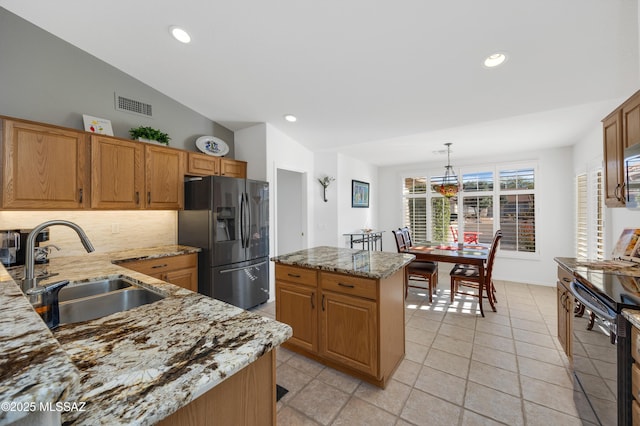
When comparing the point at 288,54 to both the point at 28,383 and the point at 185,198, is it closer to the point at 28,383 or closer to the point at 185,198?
the point at 185,198

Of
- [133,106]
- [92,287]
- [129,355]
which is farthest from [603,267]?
[133,106]

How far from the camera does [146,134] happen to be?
2998mm

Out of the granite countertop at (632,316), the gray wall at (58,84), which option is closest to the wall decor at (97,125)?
the gray wall at (58,84)

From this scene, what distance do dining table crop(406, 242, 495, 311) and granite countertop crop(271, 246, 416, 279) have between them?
1463mm

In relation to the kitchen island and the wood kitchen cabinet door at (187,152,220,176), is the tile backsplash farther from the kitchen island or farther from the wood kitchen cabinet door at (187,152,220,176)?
the kitchen island

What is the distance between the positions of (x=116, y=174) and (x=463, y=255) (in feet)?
13.8

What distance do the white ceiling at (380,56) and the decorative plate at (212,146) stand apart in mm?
446

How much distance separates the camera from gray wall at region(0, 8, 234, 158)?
2.35m

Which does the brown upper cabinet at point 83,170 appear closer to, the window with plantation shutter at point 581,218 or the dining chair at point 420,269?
the dining chair at point 420,269

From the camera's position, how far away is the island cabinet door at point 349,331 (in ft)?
6.20

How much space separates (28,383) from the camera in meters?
0.41

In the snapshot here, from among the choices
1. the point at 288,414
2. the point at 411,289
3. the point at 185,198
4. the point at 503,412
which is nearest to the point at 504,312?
the point at 411,289

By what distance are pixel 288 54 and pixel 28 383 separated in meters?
2.61

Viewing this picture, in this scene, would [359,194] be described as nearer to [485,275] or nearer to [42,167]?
[485,275]
